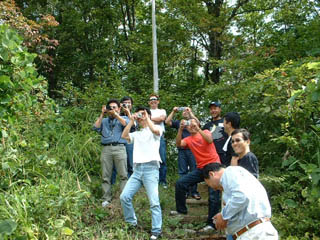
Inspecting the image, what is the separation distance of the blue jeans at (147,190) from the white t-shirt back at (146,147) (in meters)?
0.08

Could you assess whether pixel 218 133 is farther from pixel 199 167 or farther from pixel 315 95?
pixel 315 95

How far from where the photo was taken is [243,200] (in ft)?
8.22

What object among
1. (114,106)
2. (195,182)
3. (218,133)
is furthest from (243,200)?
(114,106)

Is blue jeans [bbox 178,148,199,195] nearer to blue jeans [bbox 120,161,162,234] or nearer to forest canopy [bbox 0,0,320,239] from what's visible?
forest canopy [bbox 0,0,320,239]

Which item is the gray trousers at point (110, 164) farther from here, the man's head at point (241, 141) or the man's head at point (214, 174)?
the man's head at point (214, 174)

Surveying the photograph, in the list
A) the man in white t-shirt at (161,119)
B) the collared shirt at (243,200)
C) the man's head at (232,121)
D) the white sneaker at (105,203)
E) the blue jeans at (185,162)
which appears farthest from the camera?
the man in white t-shirt at (161,119)

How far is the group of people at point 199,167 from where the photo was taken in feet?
8.46

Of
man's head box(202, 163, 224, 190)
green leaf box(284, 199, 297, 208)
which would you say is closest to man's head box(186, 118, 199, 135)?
green leaf box(284, 199, 297, 208)

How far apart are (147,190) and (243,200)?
216 cm

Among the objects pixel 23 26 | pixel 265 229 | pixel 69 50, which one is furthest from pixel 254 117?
pixel 69 50

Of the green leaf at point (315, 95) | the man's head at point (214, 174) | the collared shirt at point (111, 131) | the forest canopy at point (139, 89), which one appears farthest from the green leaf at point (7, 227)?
the green leaf at point (315, 95)

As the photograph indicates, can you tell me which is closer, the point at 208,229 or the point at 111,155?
the point at 208,229

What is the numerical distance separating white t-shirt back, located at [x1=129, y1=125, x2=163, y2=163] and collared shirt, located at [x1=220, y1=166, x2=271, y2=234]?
6.32ft

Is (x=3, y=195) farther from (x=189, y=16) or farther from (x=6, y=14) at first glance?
(x=189, y=16)
